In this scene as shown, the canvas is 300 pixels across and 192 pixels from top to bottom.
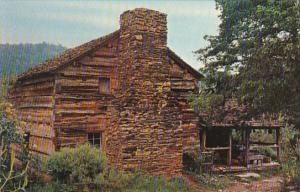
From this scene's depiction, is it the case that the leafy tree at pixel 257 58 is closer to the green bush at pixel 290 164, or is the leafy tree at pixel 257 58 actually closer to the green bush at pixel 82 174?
the green bush at pixel 290 164

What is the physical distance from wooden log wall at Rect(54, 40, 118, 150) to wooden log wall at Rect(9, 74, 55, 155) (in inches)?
19.7

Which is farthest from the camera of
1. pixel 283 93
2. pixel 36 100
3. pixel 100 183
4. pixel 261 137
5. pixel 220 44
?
pixel 261 137

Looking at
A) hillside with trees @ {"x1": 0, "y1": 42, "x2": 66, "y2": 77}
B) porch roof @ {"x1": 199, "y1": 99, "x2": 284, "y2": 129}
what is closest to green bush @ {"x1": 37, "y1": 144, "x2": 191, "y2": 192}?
porch roof @ {"x1": 199, "y1": 99, "x2": 284, "y2": 129}

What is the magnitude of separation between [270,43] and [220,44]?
7.21m

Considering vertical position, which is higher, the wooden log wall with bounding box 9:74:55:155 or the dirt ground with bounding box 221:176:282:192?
the wooden log wall with bounding box 9:74:55:155

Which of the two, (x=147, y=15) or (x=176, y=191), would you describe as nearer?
(x=176, y=191)

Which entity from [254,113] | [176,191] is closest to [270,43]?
[254,113]

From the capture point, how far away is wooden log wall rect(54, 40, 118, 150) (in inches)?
671

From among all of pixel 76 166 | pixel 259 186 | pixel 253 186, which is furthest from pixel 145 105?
pixel 259 186

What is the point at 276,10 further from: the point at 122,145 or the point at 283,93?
the point at 122,145

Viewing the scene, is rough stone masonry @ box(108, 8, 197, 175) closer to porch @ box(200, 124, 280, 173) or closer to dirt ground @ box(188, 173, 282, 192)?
dirt ground @ box(188, 173, 282, 192)

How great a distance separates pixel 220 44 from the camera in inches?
850

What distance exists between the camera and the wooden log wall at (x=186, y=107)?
832 inches

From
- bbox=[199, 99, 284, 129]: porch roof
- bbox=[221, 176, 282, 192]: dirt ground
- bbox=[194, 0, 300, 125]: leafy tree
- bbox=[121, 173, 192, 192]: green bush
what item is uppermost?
bbox=[194, 0, 300, 125]: leafy tree
